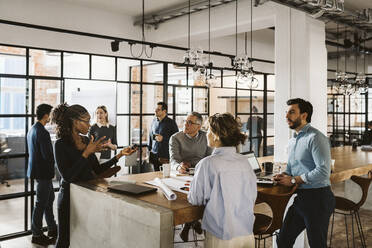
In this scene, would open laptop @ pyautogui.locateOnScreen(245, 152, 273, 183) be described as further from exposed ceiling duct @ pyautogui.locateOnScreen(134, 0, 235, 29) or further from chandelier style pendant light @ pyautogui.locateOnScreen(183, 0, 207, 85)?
exposed ceiling duct @ pyautogui.locateOnScreen(134, 0, 235, 29)

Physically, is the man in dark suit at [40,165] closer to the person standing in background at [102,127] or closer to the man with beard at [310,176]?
the person standing in background at [102,127]

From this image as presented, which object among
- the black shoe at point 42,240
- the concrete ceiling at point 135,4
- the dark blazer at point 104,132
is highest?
the concrete ceiling at point 135,4

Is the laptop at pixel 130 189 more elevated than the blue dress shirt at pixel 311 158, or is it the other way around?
the blue dress shirt at pixel 311 158

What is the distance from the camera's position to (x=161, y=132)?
613 centimetres

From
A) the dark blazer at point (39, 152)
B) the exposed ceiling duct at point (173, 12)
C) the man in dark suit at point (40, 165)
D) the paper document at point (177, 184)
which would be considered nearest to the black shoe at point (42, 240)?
the man in dark suit at point (40, 165)

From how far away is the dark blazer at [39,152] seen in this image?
439cm

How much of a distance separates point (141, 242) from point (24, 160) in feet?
10.4

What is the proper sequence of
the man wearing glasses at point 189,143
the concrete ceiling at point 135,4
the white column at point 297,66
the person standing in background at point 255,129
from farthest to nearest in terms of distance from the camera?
1. the person standing in background at point 255,129
2. the concrete ceiling at point 135,4
3. the white column at point 297,66
4. the man wearing glasses at point 189,143

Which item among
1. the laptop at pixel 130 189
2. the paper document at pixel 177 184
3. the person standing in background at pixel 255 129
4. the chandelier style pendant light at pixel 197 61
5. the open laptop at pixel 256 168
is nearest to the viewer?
the laptop at pixel 130 189

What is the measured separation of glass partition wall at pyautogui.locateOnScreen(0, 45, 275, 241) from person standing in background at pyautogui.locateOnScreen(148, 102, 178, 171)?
0.39m

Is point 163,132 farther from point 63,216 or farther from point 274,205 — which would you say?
point 274,205

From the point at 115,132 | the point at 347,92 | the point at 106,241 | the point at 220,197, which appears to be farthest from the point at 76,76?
the point at 347,92

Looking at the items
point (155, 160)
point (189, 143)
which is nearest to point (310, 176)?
point (189, 143)

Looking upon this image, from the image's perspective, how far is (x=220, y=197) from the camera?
7.61 ft
